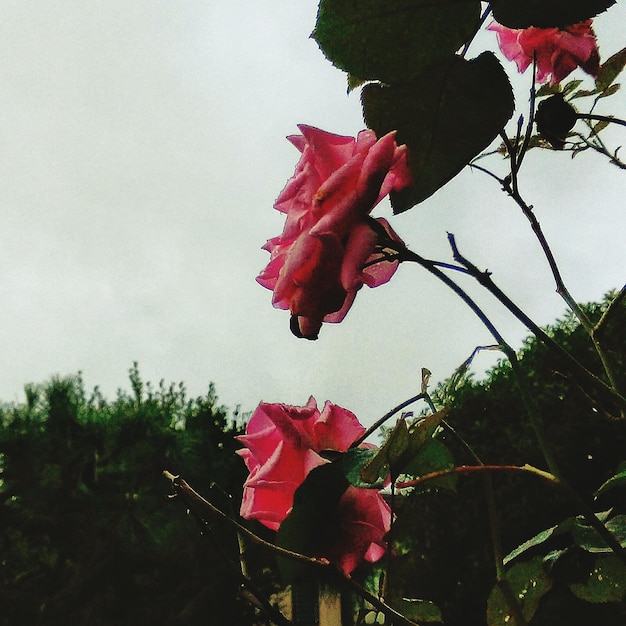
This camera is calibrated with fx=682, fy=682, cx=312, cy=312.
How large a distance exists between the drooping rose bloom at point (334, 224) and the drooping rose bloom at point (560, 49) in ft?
1.32

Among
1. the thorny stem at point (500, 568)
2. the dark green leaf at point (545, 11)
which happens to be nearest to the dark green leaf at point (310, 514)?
the thorny stem at point (500, 568)

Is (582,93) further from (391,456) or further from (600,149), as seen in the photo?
(391,456)

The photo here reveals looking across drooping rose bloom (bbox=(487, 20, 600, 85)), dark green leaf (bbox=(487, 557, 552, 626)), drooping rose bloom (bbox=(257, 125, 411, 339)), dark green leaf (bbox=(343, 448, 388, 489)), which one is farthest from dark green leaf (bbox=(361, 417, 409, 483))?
drooping rose bloom (bbox=(487, 20, 600, 85))

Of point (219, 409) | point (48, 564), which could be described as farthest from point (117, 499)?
point (219, 409)

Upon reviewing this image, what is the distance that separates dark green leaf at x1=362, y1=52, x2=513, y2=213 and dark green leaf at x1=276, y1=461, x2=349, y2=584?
0.21 metres

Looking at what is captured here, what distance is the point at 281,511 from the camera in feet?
1.85

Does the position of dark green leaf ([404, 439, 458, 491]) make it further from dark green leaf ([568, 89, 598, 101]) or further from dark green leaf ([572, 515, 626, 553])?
dark green leaf ([568, 89, 598, 101])

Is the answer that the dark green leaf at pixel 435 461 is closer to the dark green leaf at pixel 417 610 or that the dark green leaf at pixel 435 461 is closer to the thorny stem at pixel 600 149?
the dark green leaf at pixel 417 610

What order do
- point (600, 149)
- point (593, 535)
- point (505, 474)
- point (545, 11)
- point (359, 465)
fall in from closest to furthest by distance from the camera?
1. point (545, 11)
2. point (359, 465)
3. point (593, 535)
4. point (600, 149)
5. point (505, 474)

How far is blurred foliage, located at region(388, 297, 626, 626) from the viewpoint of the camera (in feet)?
13.8

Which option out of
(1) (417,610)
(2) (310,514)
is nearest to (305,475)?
(2) (310,514)

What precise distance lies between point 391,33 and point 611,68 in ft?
2.72

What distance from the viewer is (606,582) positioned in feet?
2.43

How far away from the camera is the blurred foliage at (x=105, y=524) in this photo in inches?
229
